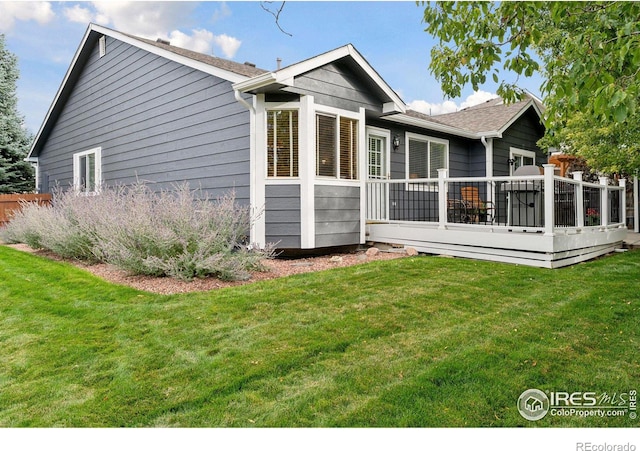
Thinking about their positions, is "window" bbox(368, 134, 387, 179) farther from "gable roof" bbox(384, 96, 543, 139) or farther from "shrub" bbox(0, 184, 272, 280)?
"shrub" bbox(0, 184, 272, 280)

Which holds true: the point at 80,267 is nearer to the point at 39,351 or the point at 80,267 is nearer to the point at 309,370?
the point at 39,351

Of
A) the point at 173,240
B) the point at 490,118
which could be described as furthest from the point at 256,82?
the point at 490,118

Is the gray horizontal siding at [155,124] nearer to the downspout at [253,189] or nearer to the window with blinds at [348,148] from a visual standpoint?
the downspout at [253,189]

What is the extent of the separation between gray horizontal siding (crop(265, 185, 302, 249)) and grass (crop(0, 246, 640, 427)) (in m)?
1.90

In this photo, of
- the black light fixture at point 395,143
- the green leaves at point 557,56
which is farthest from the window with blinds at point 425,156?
the green leaves at point 557,56

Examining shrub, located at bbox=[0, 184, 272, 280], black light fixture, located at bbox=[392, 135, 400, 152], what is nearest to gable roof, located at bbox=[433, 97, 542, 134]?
black light fixture, located at bbox=[392, 135, 400, 152]

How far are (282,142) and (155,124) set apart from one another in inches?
160

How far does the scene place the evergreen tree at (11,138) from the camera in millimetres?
17203

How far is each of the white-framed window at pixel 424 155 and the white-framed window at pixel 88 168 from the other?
789 cm

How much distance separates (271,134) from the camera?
735 cm

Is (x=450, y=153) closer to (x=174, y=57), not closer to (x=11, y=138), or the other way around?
(x=174, y=57)

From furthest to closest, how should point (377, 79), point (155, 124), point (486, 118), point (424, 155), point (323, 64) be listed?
point (486, 118)
point (424, 155)
point (155, 124)
point (377, 79)
point (323, 64)
